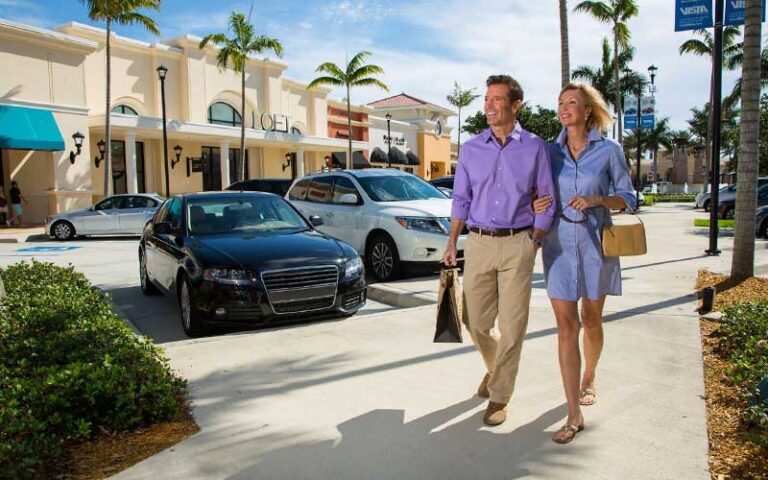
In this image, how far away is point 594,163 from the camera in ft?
11.4

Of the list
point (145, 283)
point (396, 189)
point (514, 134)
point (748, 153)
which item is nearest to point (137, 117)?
point (145, 283)

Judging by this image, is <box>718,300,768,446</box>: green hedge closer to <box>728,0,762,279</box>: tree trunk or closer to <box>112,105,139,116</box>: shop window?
<box>728,0,762,279</box>: tree trunk

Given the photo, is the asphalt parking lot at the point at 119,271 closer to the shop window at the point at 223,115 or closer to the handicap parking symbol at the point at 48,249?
the handicap parking symbol at the point at 48,249

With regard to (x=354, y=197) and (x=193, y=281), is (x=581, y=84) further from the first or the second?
(x=354, y=197)

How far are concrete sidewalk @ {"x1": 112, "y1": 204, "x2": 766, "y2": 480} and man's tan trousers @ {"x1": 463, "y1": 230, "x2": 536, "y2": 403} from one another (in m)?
0.34

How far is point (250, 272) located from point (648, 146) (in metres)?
76.7

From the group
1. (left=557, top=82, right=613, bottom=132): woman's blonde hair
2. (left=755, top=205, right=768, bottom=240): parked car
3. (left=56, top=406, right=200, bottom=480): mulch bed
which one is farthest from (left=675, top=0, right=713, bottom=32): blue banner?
(left=56, top=406, right=200, bottom=480): mulch bed

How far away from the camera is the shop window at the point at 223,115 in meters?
31.4

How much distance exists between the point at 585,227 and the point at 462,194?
732 mm

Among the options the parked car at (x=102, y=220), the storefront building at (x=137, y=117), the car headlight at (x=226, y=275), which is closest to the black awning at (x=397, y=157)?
the storefront building at (x=137, y=117)

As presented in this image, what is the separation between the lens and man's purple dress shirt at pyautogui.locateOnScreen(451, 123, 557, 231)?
3500 millimetres

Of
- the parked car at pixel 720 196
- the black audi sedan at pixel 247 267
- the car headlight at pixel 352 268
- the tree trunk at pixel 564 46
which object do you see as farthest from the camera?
the parked car at pixel 720 196

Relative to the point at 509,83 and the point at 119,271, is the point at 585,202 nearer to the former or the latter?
the point at 509,83

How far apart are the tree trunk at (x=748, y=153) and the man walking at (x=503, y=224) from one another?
→ 542cm
